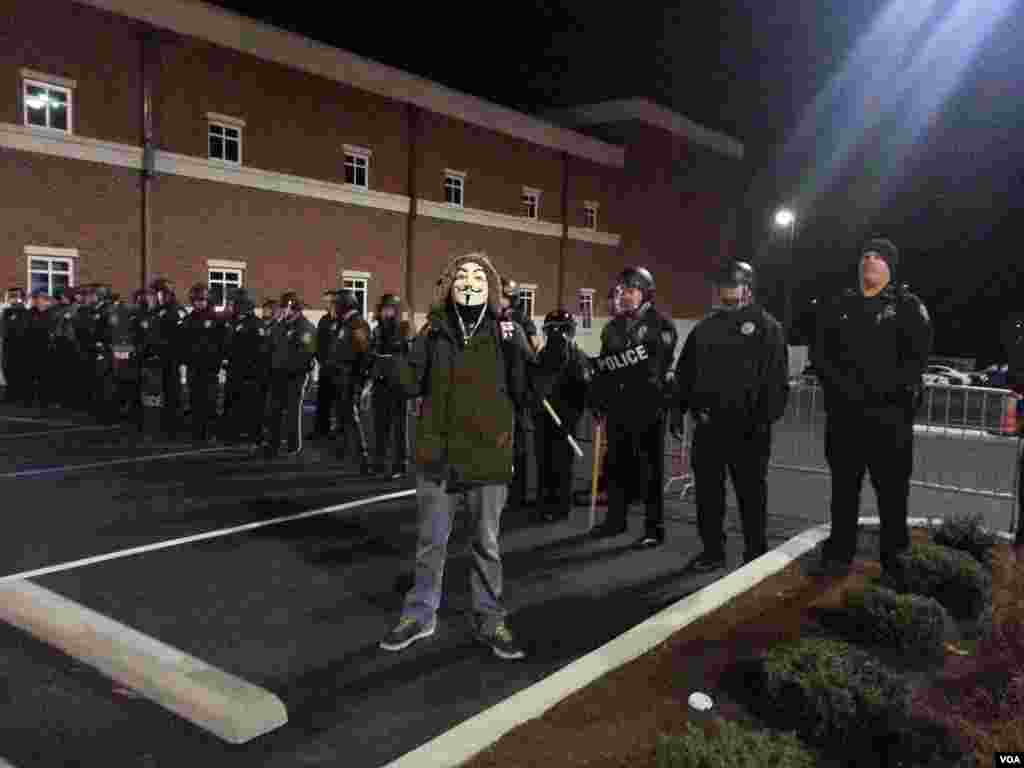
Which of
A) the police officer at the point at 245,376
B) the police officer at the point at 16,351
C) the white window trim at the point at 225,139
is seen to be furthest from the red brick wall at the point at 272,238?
the police officer at the point at 245,376

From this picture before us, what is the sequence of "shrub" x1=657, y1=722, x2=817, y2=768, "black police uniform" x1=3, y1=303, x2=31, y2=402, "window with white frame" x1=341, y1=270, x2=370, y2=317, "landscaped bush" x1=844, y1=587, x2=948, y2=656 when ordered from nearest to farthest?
"shrub" x1=657, y1=722, x2=817, y2=768 → "landscaped bush" x1=844, y1=587, x2=948, y2=656 → "black police uniform" x1=3, y1=303, x2=31, y2=402 → "window with white frame" x1=341, y1=270, x2=370, y2=317

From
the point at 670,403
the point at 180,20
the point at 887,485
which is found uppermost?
the point at 180,20

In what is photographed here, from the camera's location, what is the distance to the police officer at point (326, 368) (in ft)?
35.0

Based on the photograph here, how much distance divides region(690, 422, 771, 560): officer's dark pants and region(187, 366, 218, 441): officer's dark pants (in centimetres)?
761

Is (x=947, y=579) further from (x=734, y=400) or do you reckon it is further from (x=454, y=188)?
(x=454, y=188)

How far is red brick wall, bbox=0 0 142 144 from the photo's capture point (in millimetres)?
17969

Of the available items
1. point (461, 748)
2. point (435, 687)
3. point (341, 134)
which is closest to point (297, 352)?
point (435, 687)

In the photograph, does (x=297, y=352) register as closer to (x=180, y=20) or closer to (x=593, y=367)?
(x=593, y=367)

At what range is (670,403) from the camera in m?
6.58

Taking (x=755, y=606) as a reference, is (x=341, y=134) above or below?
above

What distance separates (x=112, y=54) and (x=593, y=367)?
18.0 m

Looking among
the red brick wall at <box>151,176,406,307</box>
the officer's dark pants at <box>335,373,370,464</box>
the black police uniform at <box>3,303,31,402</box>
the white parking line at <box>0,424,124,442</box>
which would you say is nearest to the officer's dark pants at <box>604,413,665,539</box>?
the officer's dark pants at <box>335,373,370,464</box>

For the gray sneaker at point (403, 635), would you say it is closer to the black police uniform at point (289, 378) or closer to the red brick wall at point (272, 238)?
the black police uniform at point (289, 378)

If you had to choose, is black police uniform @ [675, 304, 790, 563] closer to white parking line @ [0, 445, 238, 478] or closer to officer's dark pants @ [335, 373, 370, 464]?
officer's dark pants @ [335, 373, 370, 464]
